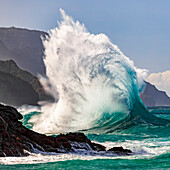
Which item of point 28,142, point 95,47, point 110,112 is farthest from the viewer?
point 95,47

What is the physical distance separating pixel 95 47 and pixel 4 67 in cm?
4618

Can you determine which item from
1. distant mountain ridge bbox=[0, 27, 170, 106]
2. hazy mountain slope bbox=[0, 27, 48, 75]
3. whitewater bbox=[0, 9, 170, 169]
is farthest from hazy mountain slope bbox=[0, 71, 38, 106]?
hazy mountain slope bbox=[0, 27, 48, 75]

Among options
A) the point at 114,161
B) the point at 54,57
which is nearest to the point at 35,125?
the point at 54,57

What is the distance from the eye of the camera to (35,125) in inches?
960

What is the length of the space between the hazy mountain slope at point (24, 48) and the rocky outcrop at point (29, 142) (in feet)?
378

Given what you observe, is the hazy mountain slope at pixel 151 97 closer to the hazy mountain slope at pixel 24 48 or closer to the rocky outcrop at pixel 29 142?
the hazy mountain slope at pixel 24 48

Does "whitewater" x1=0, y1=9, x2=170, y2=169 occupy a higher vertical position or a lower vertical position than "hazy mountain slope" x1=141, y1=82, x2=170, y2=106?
lower

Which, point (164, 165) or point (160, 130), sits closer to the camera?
point (164, 165)

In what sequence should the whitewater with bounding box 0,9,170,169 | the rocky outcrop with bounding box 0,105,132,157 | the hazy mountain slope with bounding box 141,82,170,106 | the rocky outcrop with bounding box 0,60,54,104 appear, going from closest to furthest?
the rocky outcrop with bounding box 0,105,132,157 < the whitewater with bounding box 0,9,170,169 < the rocky outcrop with bounding box 0,60,54,104 < the hazy mountain slope with bounding box 141,82,170,106

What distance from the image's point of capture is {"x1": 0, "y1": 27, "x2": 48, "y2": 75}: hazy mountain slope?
135125mm

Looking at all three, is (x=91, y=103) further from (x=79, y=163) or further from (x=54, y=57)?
(x=79, y=163)

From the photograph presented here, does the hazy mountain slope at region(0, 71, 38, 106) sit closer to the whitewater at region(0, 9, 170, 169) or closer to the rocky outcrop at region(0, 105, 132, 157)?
the whitewater at region(0, 9, 170, 169)

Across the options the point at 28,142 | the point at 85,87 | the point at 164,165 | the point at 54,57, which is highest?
the point at 54,57

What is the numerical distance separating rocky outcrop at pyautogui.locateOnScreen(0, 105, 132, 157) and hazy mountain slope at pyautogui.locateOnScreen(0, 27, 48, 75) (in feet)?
378
